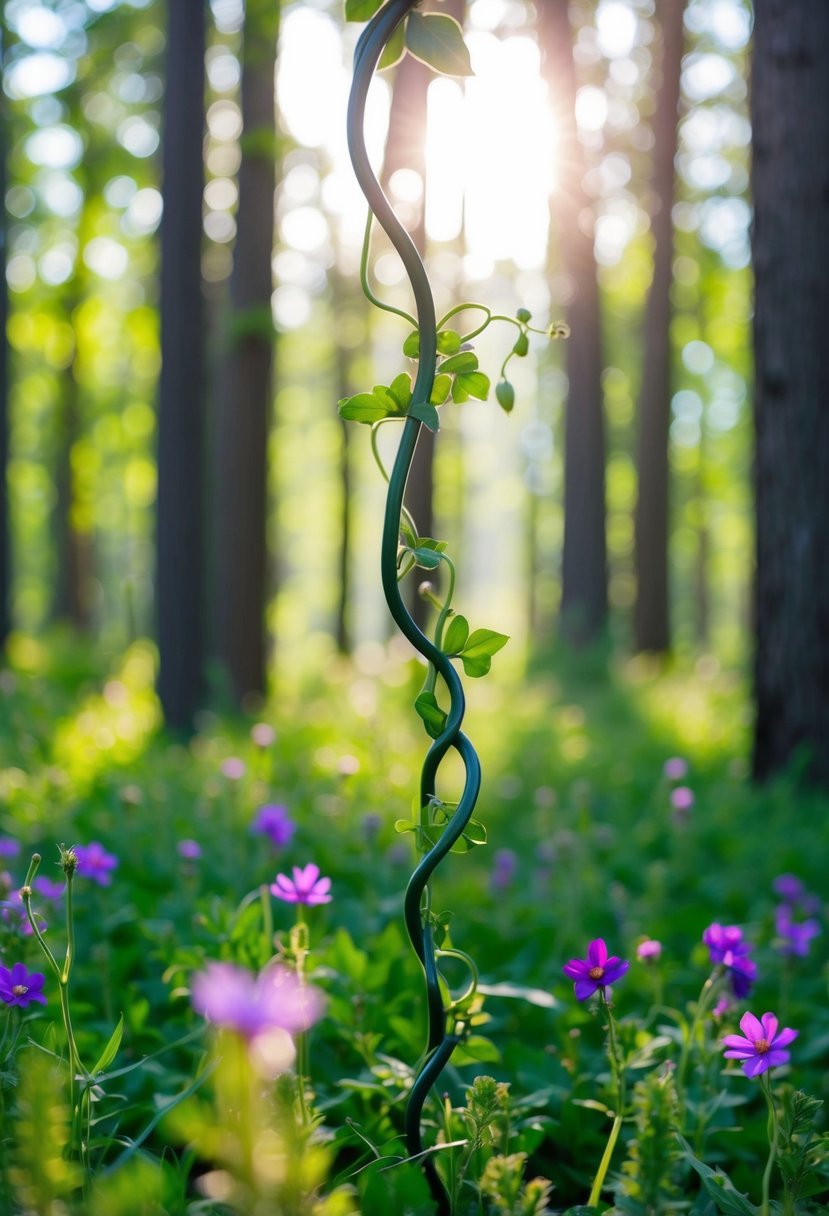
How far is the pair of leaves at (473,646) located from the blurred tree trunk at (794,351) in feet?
12.3

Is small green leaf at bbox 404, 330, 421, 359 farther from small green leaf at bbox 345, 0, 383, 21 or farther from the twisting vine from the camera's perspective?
small green leaf at bbox 345, 0, 383, 21

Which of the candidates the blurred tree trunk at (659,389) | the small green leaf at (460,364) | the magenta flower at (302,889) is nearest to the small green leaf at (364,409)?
the small green leaf at (460,364)

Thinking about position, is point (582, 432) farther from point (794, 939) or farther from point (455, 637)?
point (455, 637)

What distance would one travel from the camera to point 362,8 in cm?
138

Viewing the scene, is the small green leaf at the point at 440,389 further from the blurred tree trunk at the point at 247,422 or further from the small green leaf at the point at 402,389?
the blurred tree trunk at the point at 247,422

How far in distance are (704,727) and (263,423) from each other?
3926mm

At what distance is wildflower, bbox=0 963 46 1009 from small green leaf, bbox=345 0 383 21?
57.1 inches

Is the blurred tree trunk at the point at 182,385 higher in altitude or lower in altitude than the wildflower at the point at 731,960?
higher

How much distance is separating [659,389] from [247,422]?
5.65 metres

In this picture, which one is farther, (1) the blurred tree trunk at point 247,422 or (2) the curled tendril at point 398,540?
(1) the blurred tree trunk at point 247,422

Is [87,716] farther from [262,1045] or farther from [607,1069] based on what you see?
[262,1045]

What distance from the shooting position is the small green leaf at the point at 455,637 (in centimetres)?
131

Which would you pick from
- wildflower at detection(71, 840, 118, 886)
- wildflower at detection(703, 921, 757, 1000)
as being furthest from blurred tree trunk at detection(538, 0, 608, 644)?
wildflower at detection(703, 921, 757, 1000)

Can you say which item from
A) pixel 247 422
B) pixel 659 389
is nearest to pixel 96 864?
pixel 247 422
